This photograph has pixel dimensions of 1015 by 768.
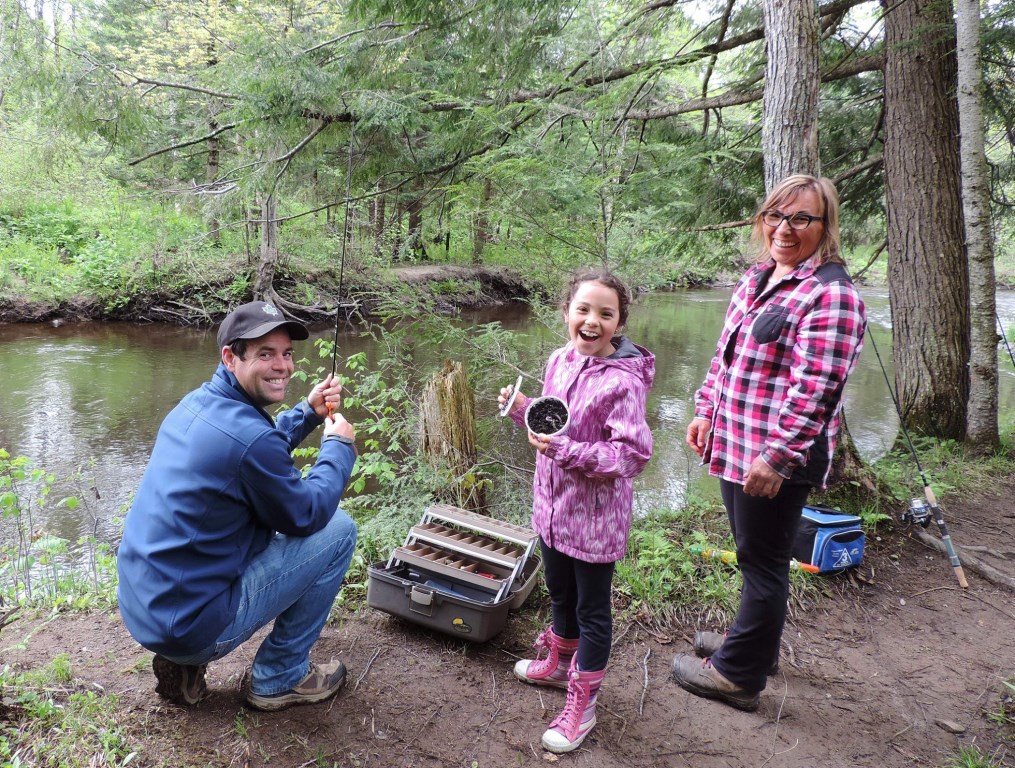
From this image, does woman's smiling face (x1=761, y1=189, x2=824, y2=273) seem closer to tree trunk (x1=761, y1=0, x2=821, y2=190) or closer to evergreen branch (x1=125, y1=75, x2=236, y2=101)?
tree trunk (x1=761, y1=0, x2=821, y2=190)

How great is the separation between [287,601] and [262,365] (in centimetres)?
77

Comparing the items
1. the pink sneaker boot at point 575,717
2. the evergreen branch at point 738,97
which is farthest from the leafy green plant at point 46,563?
the evergreen branch at point 738,97

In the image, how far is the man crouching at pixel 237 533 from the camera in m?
1.83

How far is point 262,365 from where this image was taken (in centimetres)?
204

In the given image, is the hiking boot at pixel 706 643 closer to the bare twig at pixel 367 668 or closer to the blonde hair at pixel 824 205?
the bare twig at pixel 367 668

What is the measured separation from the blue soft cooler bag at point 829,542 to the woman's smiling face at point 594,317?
5.46ft

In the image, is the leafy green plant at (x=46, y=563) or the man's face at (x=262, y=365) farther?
the leafy green plant at (x=46, y=563)

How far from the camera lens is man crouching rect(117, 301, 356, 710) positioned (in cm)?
183

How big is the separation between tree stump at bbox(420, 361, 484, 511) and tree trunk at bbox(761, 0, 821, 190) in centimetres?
231

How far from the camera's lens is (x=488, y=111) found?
487 cm

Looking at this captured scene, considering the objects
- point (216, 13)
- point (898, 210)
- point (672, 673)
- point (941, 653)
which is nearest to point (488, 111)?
point (898, 210)

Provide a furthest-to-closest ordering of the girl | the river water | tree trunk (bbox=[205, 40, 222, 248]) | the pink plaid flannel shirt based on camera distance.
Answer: tree trunk (bbox=[205, 40, 222, 248]) < the river water < the girl < the pink plaid flannel shirt

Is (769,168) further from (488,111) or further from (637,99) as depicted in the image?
(488,111)

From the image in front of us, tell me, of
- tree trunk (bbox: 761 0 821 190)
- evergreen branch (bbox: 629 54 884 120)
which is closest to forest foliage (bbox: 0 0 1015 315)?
evergreen branch (bbox: 629 54 884 120)
